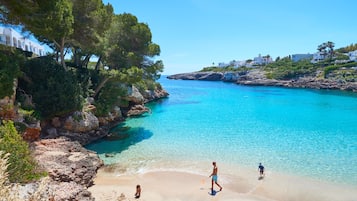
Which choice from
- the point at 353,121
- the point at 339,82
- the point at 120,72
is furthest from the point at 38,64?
the point at 339,82

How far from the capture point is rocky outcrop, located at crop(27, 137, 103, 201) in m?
10.7

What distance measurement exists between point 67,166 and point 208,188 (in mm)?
7308

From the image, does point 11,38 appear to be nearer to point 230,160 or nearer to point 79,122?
point 79,122

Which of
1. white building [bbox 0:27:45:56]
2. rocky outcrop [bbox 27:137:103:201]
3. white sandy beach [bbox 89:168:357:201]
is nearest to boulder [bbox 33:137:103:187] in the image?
rocky outcrop [bbox 27:137:103:201]

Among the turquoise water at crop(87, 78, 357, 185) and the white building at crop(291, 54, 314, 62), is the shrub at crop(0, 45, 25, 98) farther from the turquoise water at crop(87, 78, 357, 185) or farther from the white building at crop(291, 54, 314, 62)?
the white building at crop(291, 54, 314, 62)

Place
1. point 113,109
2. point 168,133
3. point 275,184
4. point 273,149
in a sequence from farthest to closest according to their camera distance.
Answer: point 113,109, point 168,133, point 273,149, point 275,184

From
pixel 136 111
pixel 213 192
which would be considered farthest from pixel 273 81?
pixel 213 192

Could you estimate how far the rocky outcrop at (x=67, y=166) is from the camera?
10.7 metres

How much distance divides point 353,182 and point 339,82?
75940 mm

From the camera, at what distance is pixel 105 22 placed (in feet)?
83.7

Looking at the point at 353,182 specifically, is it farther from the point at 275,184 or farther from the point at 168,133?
the point at 168,133

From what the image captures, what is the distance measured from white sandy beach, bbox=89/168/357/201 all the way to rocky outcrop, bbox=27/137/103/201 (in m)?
0.73

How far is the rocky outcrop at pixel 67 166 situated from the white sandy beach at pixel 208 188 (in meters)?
0.73

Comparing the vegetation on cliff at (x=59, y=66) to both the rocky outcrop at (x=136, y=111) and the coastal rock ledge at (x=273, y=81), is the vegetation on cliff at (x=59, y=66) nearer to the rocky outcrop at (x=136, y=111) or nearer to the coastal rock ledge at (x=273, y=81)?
the rocky outcrop at (x=136, y=111)
